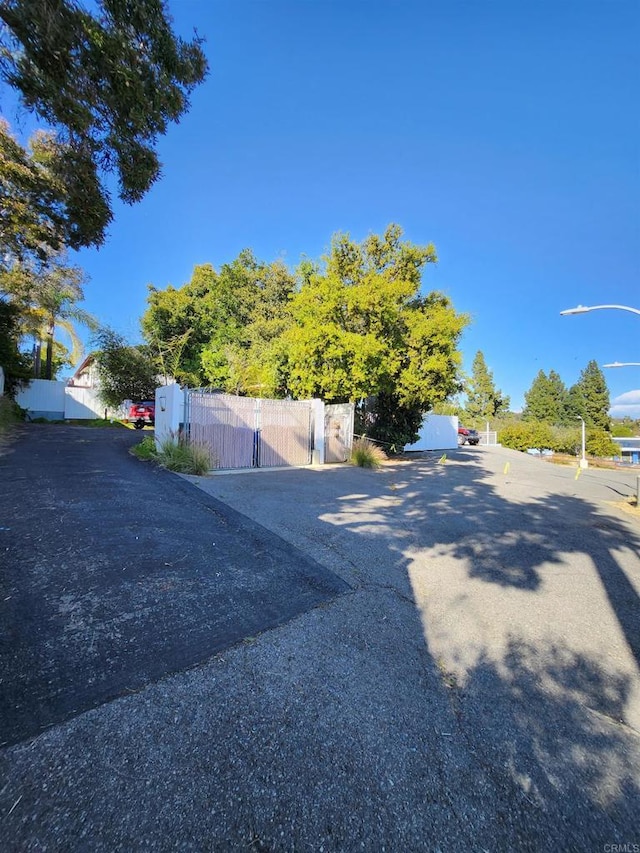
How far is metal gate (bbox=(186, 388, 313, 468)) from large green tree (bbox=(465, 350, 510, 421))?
151 feet

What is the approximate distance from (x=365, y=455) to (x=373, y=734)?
1090 centimetres

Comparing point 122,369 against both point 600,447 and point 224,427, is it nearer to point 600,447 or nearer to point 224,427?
point 224,427

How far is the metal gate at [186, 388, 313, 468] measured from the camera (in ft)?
31.2

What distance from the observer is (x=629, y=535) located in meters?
6.12

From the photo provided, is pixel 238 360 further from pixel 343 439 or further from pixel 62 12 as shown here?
pixel 62 12

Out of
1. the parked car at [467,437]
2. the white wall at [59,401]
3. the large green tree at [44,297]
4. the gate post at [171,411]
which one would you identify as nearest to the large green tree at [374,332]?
the gate post at [171,411]

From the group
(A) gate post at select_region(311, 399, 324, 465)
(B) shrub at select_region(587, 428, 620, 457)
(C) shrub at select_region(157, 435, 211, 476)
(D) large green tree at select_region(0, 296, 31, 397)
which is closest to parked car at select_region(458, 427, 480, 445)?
(B) shrub at select_region(587, 428, 620, 457)

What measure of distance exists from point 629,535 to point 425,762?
6340 mm

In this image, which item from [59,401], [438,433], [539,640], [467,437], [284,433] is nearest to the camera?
[539,640]

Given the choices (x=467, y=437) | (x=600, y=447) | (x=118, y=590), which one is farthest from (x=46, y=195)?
(x=600, y=447)

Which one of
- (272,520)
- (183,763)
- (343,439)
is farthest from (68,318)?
(183,763)

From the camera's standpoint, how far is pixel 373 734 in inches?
75.6

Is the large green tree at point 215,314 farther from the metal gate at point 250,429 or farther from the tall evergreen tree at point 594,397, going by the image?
the tall evergreen tree at point 594,397

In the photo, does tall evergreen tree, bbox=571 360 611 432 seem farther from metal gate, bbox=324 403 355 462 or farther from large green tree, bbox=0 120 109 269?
large green tree, bbox=0 120 109 269
